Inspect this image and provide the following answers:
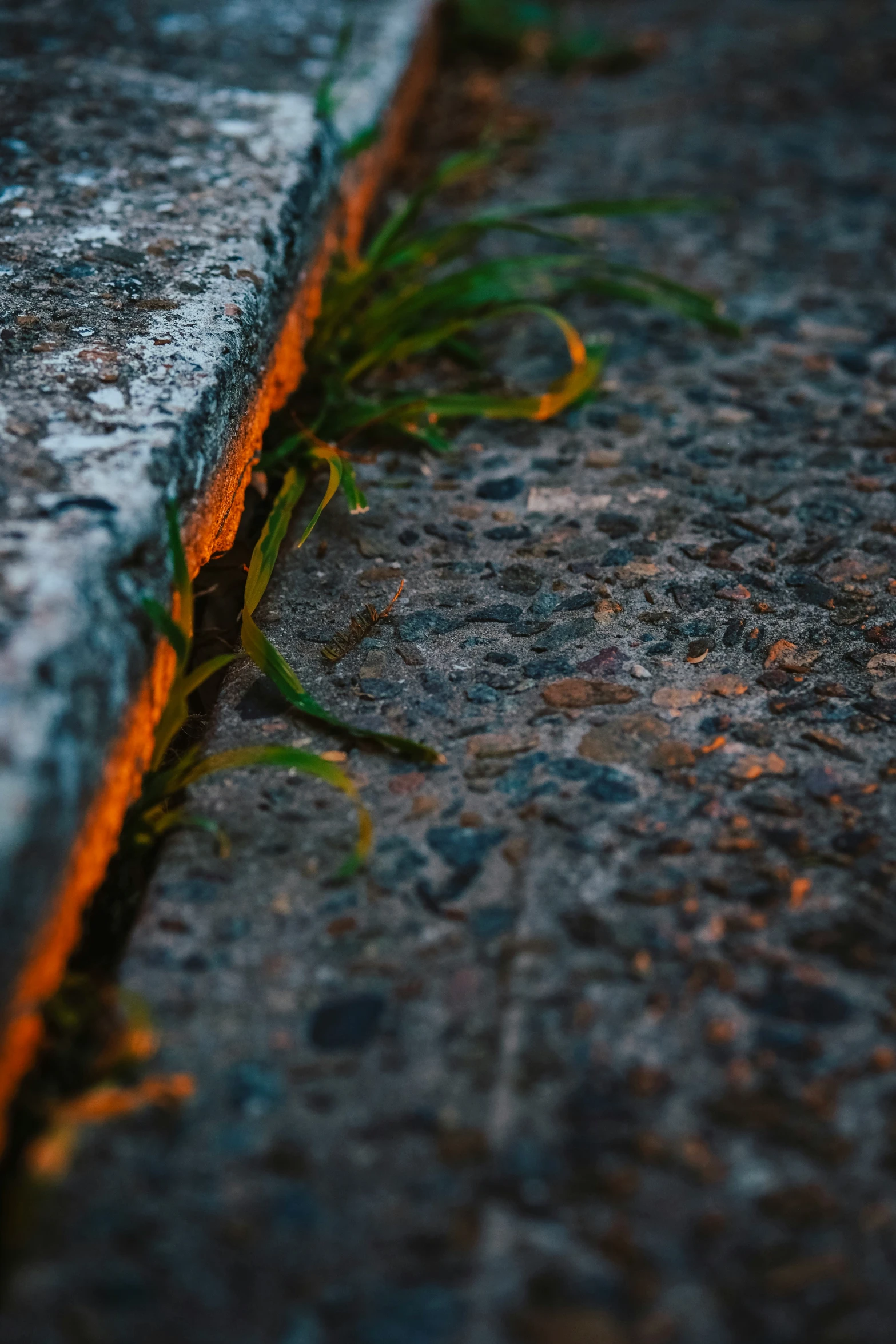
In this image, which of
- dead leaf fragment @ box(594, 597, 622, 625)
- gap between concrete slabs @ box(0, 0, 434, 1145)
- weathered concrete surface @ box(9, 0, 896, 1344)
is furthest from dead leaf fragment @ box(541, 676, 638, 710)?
gap between concrete slabs @ box(0, 0, 434, 1145)

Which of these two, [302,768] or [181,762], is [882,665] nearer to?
[302,768]

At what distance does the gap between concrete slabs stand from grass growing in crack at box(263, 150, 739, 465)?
0.07 m

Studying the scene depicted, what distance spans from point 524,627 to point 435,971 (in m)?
0.52

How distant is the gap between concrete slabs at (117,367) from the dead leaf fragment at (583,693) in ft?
1.49

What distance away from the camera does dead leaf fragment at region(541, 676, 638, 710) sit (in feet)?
3.88

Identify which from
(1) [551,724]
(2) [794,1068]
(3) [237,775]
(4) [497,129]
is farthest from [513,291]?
(2) [794,1068]

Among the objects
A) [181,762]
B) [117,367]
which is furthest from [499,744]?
[117,367]

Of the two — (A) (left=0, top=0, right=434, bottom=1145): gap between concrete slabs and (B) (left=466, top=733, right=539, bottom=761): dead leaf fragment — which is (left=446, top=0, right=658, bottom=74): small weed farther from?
(B) (left=466, top=733, right=539, bottom=761): dead leaf fragment

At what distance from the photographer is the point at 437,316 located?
1.80m

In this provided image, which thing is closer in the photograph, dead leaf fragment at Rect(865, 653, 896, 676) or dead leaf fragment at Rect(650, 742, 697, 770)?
dead leaf fragment at Rect(650, 742, 697, 770)

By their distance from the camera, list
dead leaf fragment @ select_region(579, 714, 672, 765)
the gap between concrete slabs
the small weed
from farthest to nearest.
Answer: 1. the small weed
2. dead leaf fragment @ select_region(579, 714, 672, 765)
3. the gap between concrete slabs

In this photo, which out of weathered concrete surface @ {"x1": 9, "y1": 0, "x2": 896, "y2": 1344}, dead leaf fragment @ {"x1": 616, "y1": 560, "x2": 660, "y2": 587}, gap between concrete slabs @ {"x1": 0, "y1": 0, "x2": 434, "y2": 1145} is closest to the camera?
weathered concrete surface @ {"x1": 9, "y1": 0, "x2": 896, "y2": 1344}

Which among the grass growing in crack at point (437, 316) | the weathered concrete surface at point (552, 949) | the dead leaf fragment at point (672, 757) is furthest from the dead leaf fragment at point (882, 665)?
the grass growing in crack at point (437, 316)

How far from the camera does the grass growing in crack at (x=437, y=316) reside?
1.59m
